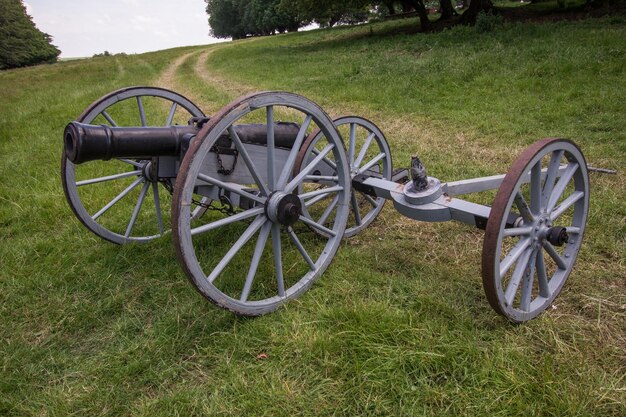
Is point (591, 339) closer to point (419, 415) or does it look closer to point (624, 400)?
point (624, 400)

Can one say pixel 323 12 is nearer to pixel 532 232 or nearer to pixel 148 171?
pixel 148 171

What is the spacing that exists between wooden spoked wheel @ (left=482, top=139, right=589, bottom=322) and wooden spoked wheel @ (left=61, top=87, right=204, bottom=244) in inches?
92.9

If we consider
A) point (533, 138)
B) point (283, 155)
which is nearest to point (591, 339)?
point (283, 155)

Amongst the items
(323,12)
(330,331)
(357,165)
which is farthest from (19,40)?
(330,331)

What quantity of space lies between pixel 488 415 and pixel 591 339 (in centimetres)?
88

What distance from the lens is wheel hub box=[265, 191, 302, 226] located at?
2.74 m

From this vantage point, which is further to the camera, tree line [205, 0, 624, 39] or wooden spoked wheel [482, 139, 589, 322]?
tree line [205, 0, 624, 39]

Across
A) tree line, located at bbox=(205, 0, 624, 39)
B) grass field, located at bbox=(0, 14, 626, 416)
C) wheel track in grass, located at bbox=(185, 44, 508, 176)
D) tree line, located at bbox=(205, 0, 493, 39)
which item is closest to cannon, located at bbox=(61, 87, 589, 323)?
grass field, located at bbox=(0, 14, 626, 416)

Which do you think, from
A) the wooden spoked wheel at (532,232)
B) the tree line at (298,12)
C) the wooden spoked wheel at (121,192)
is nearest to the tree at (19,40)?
the tree line at (298,12)

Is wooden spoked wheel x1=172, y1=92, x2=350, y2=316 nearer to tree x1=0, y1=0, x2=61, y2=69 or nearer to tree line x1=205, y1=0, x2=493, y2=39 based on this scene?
tree line x1=205, y1=0, x2=493, y2=39

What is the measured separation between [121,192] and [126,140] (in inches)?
77.3

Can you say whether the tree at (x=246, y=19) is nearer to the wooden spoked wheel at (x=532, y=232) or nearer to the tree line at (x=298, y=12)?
the tree line at (x=298, y=12)

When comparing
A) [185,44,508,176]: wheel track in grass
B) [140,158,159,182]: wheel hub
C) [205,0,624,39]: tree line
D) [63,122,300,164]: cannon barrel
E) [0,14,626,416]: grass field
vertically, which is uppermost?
[205,0,624,39]: tree line

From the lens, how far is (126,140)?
2756 mm
